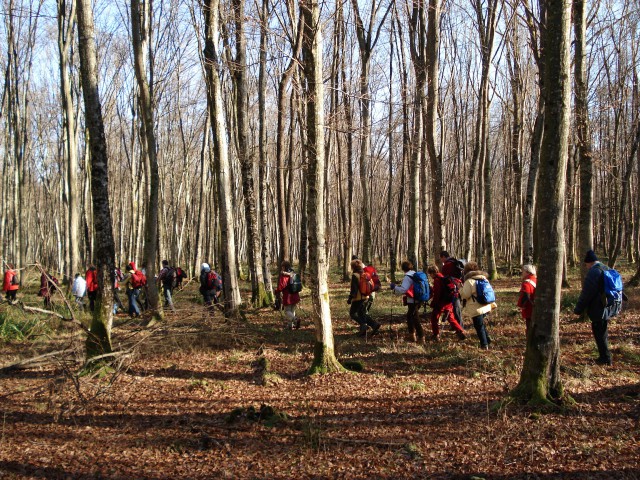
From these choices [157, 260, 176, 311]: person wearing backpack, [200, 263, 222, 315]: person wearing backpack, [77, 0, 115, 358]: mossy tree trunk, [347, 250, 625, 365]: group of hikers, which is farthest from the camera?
[157, 260, 176, 311]: person wearing backpack

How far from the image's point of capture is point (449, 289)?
29.8ft

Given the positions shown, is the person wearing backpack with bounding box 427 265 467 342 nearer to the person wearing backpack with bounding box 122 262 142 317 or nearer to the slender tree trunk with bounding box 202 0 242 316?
the slender tree trunk with bounding box 202 0 242 316

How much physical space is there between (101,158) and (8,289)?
897 centimetres

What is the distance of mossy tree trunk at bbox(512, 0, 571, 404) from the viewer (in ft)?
16.5

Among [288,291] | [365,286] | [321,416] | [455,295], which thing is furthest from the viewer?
[288,291]

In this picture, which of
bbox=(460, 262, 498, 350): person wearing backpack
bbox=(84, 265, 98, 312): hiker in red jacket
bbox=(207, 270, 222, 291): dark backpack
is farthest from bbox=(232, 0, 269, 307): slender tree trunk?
bbox=(460, 262, 498, 350): person wearing backpack

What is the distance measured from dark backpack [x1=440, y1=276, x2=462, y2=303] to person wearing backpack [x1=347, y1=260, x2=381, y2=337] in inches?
59.4

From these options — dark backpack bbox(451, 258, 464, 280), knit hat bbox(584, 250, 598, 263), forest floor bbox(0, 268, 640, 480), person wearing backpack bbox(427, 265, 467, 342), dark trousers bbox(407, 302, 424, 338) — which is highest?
knit hat bbox(584, 250, 598, 263)

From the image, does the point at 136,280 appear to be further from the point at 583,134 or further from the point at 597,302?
the point at 583,134

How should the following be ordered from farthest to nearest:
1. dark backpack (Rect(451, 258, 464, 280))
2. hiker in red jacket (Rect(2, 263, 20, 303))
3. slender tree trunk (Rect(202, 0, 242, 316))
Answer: hiker in red jacket (Rect(2, 263, 20, 303))
slender tree trunk (Rect(202, 0, 242, 316))
dark backpack (Rect(451, 258, 464, 280))

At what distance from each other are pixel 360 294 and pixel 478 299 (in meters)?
2.50

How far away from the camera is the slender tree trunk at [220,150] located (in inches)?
413

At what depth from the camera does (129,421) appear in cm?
607

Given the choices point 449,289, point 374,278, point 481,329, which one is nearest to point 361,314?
point 374,278
